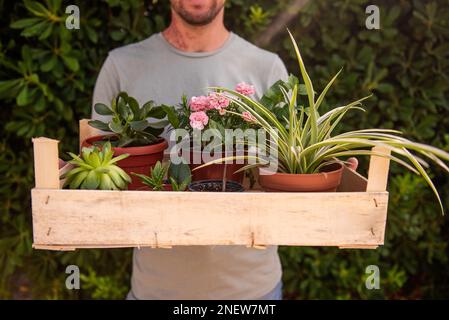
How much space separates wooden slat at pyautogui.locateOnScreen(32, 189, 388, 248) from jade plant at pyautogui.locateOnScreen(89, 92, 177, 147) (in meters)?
0.21

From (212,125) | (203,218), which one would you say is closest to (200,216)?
(203,218)

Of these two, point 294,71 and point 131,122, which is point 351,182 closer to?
point 131,122

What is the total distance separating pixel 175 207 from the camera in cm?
101

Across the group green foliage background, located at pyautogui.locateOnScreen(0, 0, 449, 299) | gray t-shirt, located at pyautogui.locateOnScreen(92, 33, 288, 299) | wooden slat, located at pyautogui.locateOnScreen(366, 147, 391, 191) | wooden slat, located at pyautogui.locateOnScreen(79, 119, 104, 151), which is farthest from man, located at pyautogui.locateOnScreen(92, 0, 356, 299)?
wooden slat, located at pyautogui.locateOnScreen(366, 147, 391, 191)

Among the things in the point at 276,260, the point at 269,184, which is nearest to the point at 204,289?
the point at 276,260

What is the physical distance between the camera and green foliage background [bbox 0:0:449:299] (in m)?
1.96

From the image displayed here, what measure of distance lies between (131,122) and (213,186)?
264 mm

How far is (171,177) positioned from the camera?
1.10 m

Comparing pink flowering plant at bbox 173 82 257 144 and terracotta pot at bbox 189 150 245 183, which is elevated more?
pink flowering plant at bbox 173 82 257 144

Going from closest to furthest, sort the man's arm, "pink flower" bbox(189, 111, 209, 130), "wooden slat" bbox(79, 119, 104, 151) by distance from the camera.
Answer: "pink flower" bbox(189, 111, 209, 130), "wooden slat" bbox(79, 119, 104, 151), the man's arm

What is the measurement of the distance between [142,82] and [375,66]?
118 cm

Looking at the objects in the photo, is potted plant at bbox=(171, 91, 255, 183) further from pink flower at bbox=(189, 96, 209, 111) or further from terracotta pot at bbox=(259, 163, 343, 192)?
terracotta pot at bbox=(259, 163, 343, 192)

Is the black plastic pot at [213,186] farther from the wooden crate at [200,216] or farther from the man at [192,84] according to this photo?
the man at [192,84]

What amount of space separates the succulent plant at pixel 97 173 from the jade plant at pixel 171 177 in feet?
0.17
